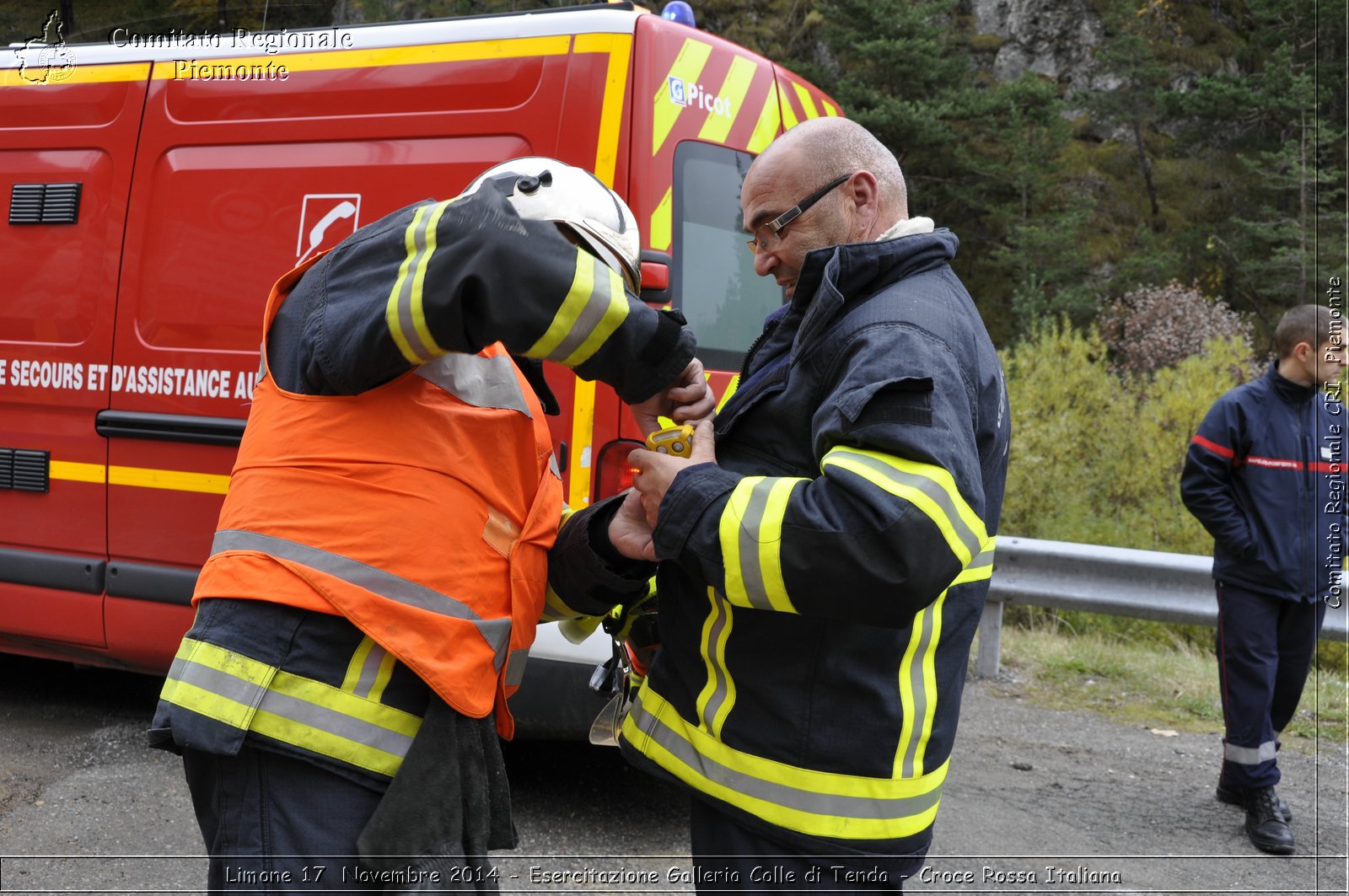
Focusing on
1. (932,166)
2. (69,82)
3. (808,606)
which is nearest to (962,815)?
(808,606)

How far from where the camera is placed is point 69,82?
4492mm

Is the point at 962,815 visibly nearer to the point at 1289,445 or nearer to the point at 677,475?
the point at 1289,445

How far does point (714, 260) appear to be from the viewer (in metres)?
3.97

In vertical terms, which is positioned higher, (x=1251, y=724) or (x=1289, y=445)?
(x=1289, y=445)

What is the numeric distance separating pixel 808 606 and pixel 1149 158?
2561 cm

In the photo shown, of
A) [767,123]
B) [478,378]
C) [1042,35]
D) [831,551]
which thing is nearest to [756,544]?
[831,551]

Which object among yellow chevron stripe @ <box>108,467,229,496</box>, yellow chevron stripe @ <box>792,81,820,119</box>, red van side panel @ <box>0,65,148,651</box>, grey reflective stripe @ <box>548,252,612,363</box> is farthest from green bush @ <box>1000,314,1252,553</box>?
grey reflective stripe @ <box>548,252,612,363</box>

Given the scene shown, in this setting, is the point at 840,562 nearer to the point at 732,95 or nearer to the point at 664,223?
the point at 664,223

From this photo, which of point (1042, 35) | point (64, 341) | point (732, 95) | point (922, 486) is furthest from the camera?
point (1042, 35)

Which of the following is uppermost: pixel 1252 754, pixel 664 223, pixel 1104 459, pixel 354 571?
pixel 664 223

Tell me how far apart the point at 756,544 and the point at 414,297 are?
2.03ft

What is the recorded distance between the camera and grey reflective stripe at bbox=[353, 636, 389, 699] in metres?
1.85

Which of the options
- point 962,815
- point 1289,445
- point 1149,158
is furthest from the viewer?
point 1149,158

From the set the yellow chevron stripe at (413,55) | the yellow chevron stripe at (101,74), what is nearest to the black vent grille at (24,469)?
the yellow chevron stripe at (101,74)
